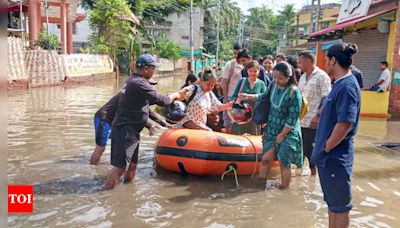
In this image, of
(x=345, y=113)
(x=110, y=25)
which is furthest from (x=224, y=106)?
(x=110, y=25)

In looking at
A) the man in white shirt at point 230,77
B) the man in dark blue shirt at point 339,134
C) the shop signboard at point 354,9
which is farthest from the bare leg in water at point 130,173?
the shop signboard at point 354,9

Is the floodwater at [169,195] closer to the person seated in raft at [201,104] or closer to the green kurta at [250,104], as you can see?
the person seated in raft at [201,104]

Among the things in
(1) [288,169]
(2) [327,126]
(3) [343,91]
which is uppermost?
(3) [343,91]

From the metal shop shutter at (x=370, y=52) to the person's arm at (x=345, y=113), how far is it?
11319 millimetres

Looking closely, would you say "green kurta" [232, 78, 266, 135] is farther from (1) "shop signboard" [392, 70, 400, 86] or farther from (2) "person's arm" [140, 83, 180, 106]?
(1) "shop signboard" [392, 70, 400, 86]

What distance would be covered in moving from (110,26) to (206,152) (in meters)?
25.4

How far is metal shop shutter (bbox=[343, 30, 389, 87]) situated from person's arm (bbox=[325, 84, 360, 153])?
11319 millimetres

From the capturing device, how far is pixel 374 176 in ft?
19.3

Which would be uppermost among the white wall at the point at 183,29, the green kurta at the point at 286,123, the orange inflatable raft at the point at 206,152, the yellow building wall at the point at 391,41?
the white wall at the point at 183,29

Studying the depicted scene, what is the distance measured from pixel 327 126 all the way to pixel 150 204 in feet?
7.62

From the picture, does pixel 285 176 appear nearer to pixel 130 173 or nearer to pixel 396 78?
pixel 130 173

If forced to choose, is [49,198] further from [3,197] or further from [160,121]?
[3,197]

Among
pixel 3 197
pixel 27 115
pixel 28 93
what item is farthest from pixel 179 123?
pixel 28 93

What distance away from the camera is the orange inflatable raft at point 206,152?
5223 millimetres
